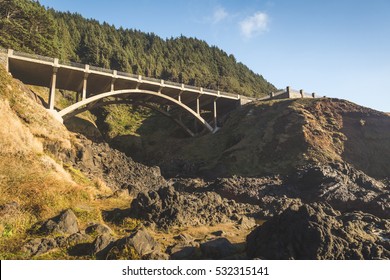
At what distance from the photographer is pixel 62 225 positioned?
47.2 feet

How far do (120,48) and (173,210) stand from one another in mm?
77224

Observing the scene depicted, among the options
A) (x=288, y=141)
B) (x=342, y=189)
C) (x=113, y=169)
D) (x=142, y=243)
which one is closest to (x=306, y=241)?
(x=142, y=243)

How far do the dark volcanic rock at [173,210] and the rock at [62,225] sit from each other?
454 cm

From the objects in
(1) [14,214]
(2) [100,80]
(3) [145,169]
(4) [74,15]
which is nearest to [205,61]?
(4) [74,15]

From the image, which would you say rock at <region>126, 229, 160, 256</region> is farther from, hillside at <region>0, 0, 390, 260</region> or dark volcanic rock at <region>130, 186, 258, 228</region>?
dark volcanic rock at <region>130, 186, 258, 228</region>

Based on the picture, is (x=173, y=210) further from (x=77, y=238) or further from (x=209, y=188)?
(x=209, y=188)

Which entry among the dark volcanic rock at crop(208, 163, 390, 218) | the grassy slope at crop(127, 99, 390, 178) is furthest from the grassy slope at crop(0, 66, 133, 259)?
the grassy slope at crop(127, 99, 390, 178)

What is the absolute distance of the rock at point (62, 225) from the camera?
14.1 m

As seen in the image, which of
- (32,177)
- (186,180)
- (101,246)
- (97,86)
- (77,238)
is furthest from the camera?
(97,86)

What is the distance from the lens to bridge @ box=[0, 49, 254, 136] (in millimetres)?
36656

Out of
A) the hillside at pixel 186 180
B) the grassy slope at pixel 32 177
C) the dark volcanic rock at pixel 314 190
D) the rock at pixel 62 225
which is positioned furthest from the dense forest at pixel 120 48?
the rock at pixel 62 225

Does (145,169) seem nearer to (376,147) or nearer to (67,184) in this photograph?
(67,184)

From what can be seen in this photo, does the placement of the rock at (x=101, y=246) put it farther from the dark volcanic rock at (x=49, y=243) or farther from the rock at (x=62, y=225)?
the rock at (x=62, y=225)

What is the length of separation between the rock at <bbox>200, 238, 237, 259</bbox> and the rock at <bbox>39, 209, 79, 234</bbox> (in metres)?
6.21
